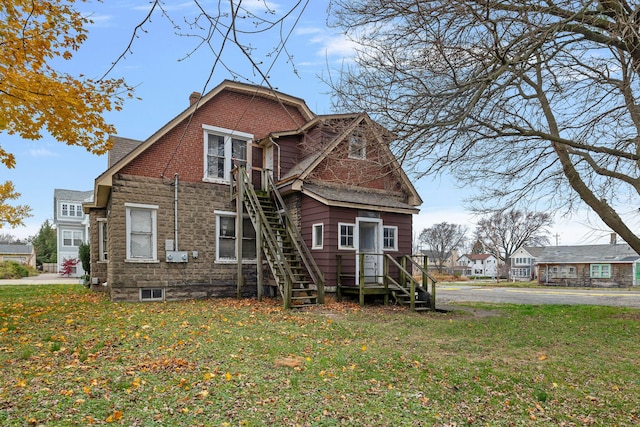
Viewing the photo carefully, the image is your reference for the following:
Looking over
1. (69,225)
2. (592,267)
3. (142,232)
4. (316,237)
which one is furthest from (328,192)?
(592,267)

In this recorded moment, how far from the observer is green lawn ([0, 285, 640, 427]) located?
3.89 m

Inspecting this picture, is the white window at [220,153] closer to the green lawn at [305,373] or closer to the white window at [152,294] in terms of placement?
the white window at [152,294]

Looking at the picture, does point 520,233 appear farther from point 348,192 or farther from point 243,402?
point 243,402

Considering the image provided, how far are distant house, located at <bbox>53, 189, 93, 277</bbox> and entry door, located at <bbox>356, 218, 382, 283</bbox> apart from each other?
101 ft

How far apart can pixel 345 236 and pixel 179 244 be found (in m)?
5.42

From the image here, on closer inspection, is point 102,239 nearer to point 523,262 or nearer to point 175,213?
point 175,213

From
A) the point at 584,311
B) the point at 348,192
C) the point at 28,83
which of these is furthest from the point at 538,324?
the point at 28,83

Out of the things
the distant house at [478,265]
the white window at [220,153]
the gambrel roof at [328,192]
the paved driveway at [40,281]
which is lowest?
the distant house at [478,265]

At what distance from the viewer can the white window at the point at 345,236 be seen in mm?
12793

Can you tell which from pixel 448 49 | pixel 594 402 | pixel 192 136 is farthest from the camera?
pixel 192 136

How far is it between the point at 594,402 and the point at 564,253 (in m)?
45.6

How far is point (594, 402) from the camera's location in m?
4.58

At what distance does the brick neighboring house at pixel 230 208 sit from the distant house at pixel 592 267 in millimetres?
33879

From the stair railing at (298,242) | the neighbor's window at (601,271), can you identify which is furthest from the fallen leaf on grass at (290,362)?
the neighbor's window at (601,271)
